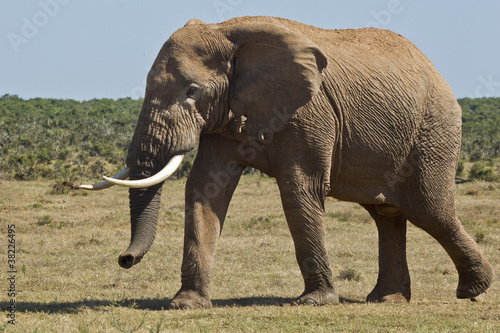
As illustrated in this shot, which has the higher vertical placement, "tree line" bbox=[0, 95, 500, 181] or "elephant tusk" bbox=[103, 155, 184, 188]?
"tree line" bbox=[0, 95, 500, 181]

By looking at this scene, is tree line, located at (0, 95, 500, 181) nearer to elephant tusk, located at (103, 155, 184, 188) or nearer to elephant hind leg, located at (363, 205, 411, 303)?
elephant hind leg, located at (363, 205, 411, 303)

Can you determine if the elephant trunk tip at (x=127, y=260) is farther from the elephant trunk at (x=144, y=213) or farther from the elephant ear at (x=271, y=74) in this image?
the elephant ear at (x=271, y=74)

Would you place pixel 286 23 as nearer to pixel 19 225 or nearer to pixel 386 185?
pixel 386 185

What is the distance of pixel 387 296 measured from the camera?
29.0ft

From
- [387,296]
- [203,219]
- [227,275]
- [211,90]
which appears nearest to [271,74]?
[211,90]

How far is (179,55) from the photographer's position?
24.0ft

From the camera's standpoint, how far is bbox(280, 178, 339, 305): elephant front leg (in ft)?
25.2

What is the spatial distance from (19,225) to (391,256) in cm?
753

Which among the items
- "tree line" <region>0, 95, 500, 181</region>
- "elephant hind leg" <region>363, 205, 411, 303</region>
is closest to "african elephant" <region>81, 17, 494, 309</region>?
"elephant hind leg" <region>363, 205, 411, 303</region>

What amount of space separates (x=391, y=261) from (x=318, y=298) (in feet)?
4.98

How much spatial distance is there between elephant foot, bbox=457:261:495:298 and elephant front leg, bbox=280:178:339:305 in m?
1.75

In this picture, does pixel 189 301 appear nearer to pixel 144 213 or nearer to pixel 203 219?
pixel 203 219

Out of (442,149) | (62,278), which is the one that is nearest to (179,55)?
(442,149)

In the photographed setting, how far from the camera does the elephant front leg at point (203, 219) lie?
778 cm
